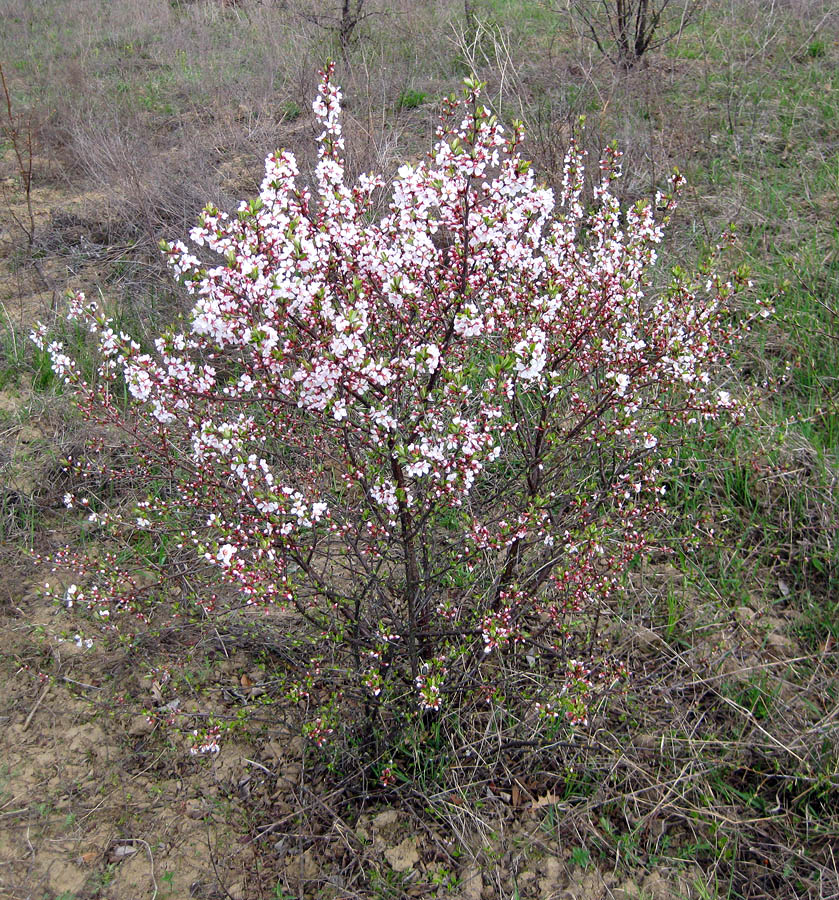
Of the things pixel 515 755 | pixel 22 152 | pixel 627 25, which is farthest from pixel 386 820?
pixel 22 152

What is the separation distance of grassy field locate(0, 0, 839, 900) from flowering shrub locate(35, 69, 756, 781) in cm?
27

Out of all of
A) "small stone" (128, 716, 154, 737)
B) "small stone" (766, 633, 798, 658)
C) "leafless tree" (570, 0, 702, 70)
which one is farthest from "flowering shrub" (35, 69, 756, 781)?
"leafless tree" (570, 0, 702, 70)

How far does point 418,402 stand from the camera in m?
2.38

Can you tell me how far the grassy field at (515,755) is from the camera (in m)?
2.52

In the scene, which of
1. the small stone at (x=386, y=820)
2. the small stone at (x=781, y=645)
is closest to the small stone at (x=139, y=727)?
the small stone at (x=386, y=820)

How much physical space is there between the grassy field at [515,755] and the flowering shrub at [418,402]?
27 cm

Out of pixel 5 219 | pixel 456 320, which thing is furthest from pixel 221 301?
pixel 5 219

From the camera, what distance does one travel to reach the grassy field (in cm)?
252

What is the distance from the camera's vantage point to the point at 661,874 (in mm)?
2439

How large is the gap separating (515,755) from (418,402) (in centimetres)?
146

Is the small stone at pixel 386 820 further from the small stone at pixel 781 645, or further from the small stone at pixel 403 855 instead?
the small stone at pixel 781 645

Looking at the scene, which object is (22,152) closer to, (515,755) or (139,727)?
(139,727)

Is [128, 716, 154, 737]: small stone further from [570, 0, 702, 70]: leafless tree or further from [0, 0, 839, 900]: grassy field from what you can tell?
[570, 0, 702, 70]: leafless tree

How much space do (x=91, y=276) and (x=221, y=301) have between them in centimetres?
420
